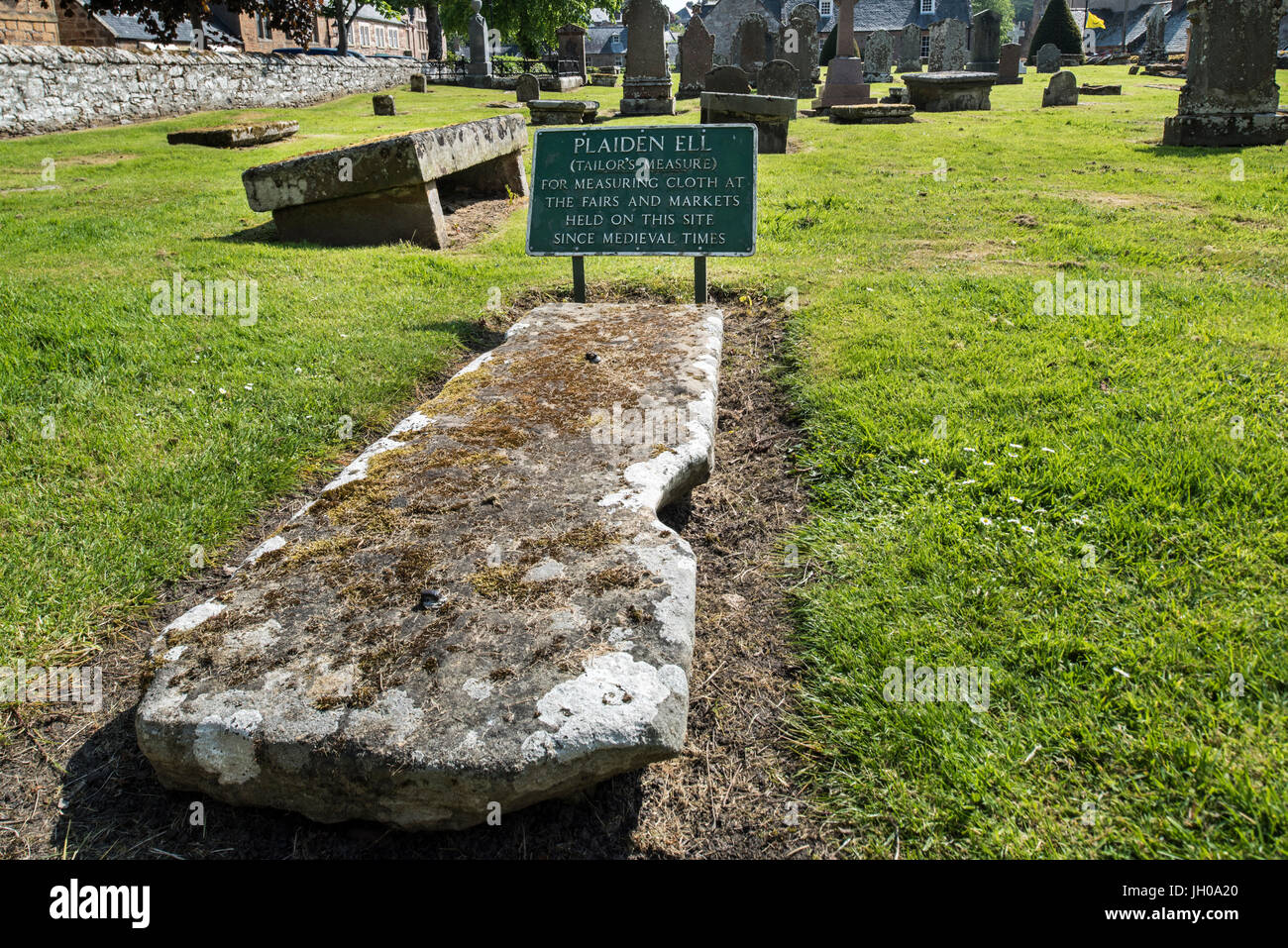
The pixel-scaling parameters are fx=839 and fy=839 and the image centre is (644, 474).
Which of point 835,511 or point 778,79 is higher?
point 778,79

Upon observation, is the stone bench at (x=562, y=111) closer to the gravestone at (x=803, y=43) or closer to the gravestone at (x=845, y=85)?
the gravestone at (x=845, y=85)

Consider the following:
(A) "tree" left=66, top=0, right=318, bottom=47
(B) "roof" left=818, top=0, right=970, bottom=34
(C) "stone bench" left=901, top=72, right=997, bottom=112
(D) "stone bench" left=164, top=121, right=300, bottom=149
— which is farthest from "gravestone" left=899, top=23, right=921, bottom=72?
(D) "stone bench" left=164, top=121, right=300, bottom=149

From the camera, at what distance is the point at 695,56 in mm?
26578

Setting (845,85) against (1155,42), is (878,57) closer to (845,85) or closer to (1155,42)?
(845,85)

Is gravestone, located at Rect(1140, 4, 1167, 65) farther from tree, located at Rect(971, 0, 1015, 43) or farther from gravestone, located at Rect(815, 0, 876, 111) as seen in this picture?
tree, located at Rect(971, 0, 1015, 43)

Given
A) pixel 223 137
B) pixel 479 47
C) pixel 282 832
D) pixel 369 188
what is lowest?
pixel 282 832

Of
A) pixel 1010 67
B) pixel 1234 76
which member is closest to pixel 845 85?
pixel 1234 76

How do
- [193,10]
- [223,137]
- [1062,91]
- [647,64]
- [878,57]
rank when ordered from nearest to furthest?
[223,137] → [647,64] → [1062,91] → [193,10] → [878,57]

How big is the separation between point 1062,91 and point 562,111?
524 inches

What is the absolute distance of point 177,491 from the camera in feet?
12.7

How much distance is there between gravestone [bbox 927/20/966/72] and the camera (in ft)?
106

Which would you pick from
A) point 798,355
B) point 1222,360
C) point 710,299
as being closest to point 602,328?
point 798,355

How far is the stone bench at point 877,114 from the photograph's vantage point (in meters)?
18.9
